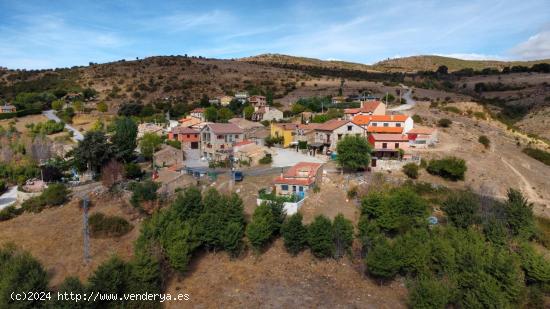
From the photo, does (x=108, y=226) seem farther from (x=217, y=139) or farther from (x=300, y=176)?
(x=217, y=139)

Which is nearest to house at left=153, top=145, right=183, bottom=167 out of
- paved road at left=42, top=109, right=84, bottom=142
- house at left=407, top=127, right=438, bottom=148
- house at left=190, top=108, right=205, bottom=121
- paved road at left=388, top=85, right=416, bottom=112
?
paved road at left=42, top=109, right=84, bottom=142

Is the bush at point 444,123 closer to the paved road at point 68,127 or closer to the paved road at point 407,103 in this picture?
the paved road at point 407,103

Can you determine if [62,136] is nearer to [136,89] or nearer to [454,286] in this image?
[136,89]

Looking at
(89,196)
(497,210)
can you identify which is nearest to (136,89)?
(89,196)

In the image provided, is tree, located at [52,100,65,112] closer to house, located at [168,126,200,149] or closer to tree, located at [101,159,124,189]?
house, located at [168,126,200,149]

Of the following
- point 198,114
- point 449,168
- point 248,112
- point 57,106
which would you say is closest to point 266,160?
point 449,168

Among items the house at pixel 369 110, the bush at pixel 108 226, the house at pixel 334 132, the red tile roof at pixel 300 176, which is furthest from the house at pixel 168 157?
the house at pixel 369 110
